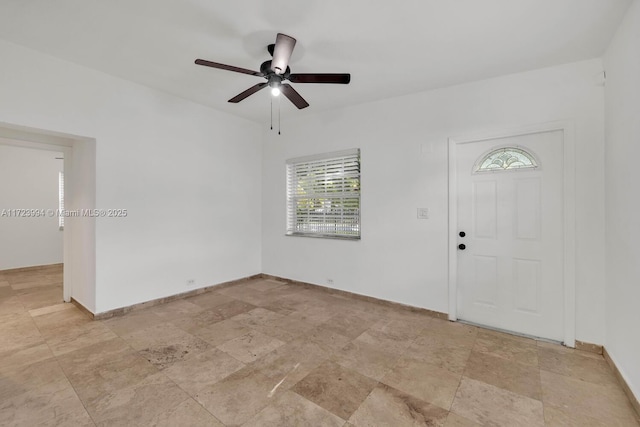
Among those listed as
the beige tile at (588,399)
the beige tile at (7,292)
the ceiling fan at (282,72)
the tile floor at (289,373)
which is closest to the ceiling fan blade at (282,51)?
the ceiling fan at (282,72)

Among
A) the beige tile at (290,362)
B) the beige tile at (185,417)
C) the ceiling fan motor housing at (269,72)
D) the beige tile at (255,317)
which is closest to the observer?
the beige tile at (185,417)

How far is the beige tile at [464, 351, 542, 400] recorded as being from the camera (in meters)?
2.00

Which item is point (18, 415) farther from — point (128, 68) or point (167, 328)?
point (128, 68)

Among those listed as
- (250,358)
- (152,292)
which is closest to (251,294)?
(152,292)

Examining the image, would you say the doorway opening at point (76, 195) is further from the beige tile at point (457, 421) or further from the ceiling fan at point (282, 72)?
the beige tile at point (457, 421)

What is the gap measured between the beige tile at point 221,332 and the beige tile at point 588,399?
257 cm

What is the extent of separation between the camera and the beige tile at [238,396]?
1.74 m

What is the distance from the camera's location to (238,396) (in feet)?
6.25

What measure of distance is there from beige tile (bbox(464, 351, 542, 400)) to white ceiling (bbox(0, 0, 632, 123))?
8.89 feet

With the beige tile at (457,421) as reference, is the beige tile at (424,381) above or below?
above

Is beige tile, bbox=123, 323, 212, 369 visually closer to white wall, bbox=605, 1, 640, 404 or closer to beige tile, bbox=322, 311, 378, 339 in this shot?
beige tile, bbox=322, 311, 378, 339

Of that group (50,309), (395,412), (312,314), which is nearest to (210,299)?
(312,314)

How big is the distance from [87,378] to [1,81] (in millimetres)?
2709

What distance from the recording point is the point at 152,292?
3598 millimetres
